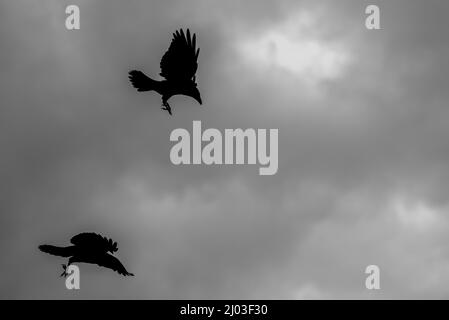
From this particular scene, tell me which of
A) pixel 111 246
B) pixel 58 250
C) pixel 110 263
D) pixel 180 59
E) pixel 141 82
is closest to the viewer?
pixel 111 246

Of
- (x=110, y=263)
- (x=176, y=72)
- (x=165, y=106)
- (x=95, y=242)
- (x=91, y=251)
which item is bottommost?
(x=110, y=263)

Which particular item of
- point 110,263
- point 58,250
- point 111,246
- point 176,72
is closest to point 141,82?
point 176,72

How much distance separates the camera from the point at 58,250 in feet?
83.0

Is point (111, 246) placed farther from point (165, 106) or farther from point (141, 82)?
point (141, 82)

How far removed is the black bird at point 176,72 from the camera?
25766mm

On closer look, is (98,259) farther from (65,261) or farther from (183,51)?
(183,51)

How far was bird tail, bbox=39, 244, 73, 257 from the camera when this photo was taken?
81.1 ft

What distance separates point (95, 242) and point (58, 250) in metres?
1.98

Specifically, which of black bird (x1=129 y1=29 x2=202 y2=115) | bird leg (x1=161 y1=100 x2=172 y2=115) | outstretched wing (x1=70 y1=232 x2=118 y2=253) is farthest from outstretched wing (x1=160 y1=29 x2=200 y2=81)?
outstretched wing (x1=70 y1=232 x2=118 y2=253)

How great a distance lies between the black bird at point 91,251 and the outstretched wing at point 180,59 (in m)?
5.70

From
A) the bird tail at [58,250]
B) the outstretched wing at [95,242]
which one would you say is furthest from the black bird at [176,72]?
the bird tail at [58,250]
